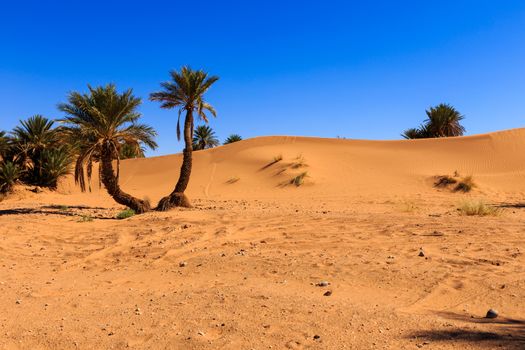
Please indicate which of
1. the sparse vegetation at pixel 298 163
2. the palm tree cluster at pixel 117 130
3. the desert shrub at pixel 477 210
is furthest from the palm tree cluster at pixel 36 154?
the desert shrub at pixel 477 210

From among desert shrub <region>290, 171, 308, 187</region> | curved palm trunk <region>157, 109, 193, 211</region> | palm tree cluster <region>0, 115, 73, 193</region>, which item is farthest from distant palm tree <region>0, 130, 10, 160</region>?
desert shrub <region>290, 171, 308, 187</region>

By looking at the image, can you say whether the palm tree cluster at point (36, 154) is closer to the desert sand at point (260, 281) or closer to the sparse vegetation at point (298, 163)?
the desert sand at point (260, 281)

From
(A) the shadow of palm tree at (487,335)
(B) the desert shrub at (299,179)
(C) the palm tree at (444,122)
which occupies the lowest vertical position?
(A) the shadow of palm tree at (487,335)

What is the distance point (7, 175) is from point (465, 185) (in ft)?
67.2

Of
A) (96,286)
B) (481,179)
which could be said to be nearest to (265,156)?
(481,179)

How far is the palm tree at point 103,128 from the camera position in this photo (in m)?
13.2

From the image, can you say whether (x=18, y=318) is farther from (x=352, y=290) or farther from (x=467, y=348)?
(x=467, y=348)

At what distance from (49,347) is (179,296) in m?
1.65

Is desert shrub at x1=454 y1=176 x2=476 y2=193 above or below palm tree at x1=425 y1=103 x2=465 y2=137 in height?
below

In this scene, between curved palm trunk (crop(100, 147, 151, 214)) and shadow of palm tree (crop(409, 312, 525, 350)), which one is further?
curved palm trunk (crop(100, 147, 151, 214))

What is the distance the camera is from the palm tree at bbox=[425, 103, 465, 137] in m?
36.2

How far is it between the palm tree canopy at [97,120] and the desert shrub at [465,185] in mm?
14793

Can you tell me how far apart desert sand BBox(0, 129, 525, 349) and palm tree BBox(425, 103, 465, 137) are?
24477 mm

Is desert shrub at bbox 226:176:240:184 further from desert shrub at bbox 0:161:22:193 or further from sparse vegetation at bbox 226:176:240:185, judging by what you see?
desert shrub at bbox 0:161:22:193
